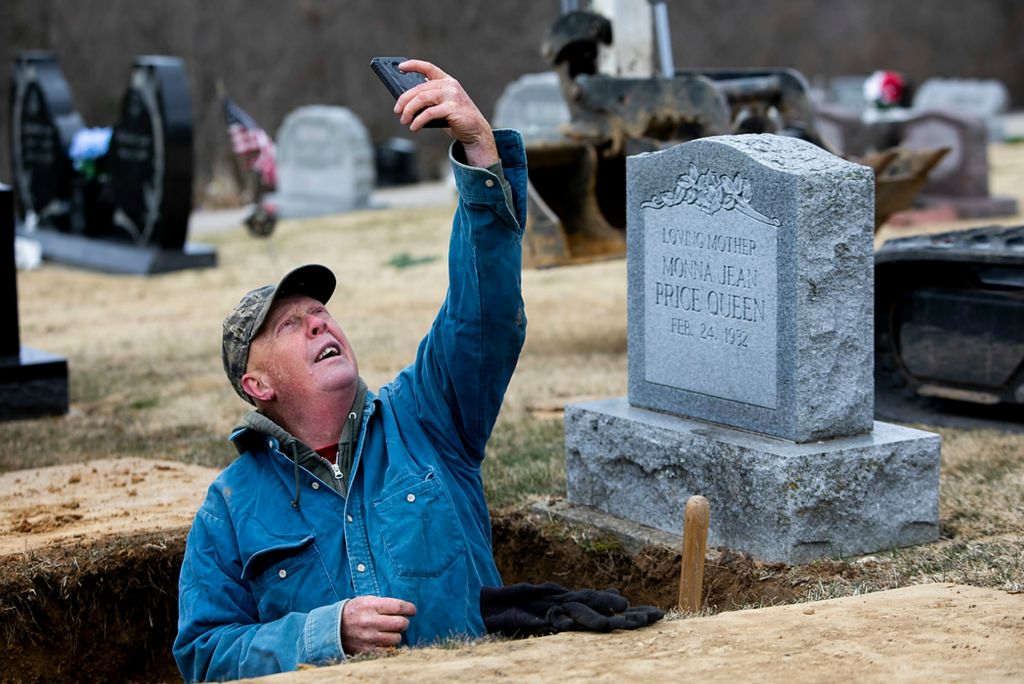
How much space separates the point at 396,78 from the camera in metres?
3.40

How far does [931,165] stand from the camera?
9.62m

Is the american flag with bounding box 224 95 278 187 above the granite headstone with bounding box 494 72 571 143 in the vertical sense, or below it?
below

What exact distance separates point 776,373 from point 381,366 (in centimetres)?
448

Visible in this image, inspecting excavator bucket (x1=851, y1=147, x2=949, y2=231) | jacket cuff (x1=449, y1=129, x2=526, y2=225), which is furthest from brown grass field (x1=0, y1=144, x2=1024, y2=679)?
excavator bucket (x1=851, y1=147, x2=949, y2=231)

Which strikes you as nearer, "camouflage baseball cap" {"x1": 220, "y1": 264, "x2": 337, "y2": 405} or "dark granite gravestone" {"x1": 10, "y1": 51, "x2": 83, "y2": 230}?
"camouflage baseball cap" {"x1": 220, "y1": 264, "x2": 337, "y2": 405}

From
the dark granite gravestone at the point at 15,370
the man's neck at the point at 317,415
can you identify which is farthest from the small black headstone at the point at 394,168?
the man's neck at the point at 317,415

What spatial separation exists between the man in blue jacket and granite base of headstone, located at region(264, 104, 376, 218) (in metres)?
16.8

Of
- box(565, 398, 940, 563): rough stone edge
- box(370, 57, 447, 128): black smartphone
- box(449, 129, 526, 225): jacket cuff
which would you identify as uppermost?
box(370, 57, 447, 128): black smartphone

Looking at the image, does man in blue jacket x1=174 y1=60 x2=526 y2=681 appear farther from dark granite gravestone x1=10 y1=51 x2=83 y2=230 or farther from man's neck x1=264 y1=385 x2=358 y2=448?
dark granite gravestone x1=10 y1=51 x2=83 y2=230

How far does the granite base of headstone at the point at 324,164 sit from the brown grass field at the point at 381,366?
6.58 ft

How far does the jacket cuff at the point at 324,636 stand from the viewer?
10.9ft

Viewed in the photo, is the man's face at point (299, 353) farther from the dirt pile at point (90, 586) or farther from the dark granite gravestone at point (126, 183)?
the dark granite gravestone at point (126, 183)

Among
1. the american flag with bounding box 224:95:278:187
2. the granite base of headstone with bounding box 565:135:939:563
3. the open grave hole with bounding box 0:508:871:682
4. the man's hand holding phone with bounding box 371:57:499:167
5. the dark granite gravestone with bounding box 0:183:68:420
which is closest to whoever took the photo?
the man's hand holding phone with bounding box 371:57:499:167

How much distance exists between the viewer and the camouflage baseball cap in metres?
3.69
